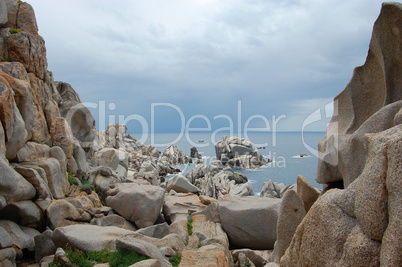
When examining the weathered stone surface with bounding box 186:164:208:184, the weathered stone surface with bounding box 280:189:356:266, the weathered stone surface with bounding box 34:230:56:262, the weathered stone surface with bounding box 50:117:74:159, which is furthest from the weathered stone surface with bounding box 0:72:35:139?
the weathered stone surface with bounding box 186:164:208:184

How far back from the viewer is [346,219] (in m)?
5.06

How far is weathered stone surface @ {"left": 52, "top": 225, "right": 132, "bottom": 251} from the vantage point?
33.3 ft

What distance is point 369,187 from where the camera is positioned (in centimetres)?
470

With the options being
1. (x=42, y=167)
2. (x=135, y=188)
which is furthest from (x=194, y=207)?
(x=42, y=167)

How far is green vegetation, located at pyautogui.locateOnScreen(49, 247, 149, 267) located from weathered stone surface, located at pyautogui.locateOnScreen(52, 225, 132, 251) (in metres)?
0.22

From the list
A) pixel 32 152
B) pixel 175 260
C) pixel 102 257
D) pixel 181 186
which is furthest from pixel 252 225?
pixel 181 186

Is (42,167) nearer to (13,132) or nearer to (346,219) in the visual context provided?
(13,132)

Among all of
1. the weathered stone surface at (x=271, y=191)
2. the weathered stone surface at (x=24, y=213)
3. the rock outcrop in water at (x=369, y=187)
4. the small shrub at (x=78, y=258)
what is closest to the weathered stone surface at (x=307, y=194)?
the rock outcrop in water at (x=369, y=187)

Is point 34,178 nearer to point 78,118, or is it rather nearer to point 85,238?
point 85,238

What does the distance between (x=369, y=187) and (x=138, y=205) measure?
504 inches

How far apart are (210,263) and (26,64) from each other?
15351mm

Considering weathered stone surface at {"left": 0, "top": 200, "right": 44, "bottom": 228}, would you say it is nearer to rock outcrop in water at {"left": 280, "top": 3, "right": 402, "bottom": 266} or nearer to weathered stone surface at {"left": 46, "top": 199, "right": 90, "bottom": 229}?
weathered stone surface at {"left": 46, "top": 199, "right": 90, "bottom": 229}

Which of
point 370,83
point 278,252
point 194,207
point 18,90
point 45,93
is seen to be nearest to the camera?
point 370,83

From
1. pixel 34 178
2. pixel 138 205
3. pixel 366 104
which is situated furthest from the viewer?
pixel 138 205
